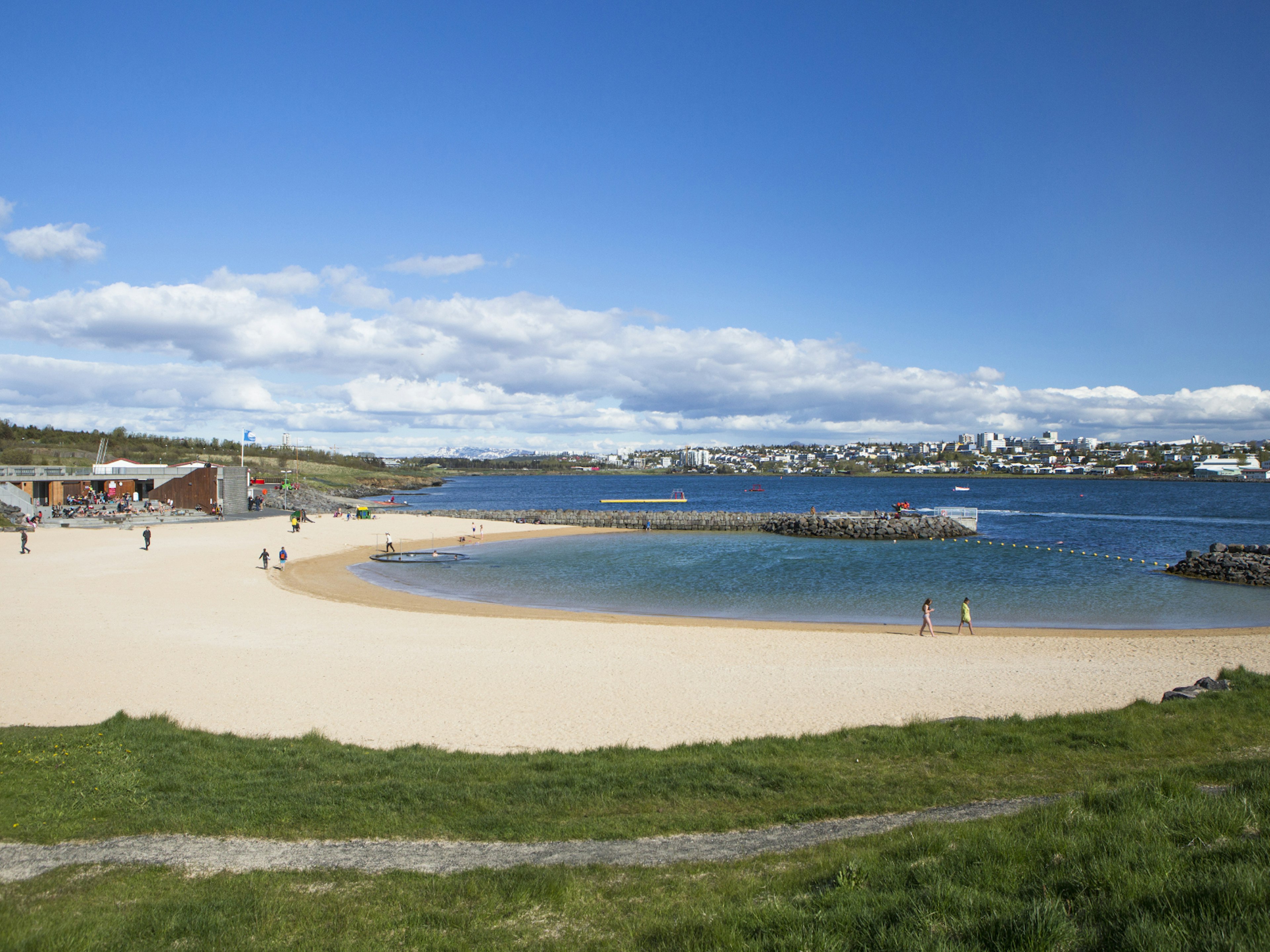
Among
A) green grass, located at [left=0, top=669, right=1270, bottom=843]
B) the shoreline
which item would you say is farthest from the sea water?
green grass, located at [left=0, top=669, right=1270, bottom=843]

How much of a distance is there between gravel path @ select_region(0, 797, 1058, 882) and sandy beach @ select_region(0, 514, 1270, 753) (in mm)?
4800

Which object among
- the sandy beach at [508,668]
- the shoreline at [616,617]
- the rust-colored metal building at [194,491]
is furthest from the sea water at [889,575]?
the rust-colored metal building at [194,491]

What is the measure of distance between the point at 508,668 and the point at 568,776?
350 inches

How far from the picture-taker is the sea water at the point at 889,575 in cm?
2881

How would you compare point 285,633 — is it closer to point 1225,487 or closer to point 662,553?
point 662,553

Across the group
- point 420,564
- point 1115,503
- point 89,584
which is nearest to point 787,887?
point 89,584

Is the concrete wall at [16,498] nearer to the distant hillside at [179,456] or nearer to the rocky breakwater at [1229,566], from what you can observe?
the distant hillside at [179,456]

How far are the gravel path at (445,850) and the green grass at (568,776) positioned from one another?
23 cm

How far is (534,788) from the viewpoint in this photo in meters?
9.27

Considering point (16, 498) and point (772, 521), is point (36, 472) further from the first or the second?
point (772, 521)

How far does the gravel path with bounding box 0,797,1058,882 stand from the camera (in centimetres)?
689

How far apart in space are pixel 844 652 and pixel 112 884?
1720cm

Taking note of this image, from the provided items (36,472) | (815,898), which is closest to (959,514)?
(815,898)

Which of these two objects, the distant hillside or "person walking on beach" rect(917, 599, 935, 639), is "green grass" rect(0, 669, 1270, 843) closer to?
"person walking on beach" rect(917, 599, 935, 639)
